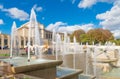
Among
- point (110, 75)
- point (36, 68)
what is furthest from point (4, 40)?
point (36, 68)

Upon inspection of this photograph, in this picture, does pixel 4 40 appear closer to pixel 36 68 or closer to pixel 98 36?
pixel 98 36

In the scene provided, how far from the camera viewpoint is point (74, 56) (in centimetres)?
1658

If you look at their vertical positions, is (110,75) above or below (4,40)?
below

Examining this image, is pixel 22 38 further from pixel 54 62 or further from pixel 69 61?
pixel 54 62

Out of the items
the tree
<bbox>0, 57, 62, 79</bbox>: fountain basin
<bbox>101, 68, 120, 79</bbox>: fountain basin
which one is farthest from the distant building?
<bbox>0, 57, 62, 79</bbox>: fountain basin

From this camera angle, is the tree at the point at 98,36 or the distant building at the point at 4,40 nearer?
the distant building at the point at 4,40

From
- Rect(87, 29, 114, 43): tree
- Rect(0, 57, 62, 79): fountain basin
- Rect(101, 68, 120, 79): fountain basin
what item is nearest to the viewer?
Rect(0, 57, 62, 79): fountain basin

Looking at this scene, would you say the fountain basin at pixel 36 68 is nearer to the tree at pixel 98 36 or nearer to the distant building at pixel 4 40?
the distant building at pixel 4 40

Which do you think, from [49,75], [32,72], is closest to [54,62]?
[49,75]

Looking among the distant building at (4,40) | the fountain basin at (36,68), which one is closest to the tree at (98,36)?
the distant building at (4,40)

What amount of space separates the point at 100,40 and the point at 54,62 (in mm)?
53410

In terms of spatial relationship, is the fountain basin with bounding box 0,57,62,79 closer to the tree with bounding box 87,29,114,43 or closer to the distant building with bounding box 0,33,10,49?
the distant building with bounding box 0,33,10,49

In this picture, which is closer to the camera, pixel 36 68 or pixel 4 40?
pixel 36 68

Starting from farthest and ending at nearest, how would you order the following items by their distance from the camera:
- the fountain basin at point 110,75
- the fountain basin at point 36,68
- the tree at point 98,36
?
1. the tree at point 98,36
2. the fountain basin at point 110,75
3. the fountain basin at point 36,68
